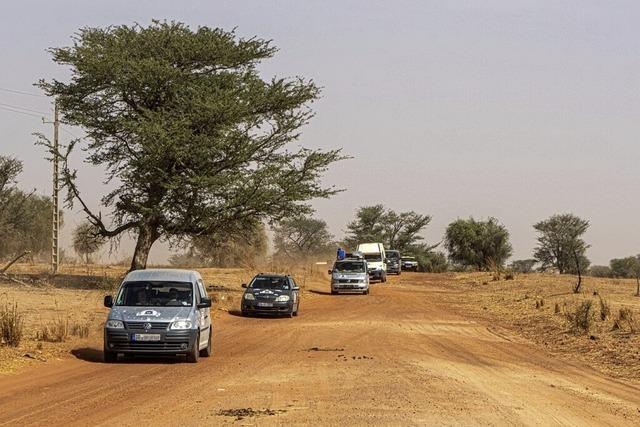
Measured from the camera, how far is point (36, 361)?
56.9 ft

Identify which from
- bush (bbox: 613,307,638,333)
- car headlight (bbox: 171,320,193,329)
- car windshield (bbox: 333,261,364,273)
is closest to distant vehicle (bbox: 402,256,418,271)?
car windshield (bbox: 333,261,364,273)

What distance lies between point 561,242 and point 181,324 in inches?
3498

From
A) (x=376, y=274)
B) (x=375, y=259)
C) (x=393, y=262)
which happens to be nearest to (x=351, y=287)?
(x=376, y=274)

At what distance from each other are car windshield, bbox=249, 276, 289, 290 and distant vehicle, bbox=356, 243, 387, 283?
29201mm

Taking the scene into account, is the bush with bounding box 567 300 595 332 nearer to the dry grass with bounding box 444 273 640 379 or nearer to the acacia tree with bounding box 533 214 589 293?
the dry grass with bounding box 444 273 640 379

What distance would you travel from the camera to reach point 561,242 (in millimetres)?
101062

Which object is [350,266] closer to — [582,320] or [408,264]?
[582,320]

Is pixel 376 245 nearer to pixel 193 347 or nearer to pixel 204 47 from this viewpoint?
pixel 204 47

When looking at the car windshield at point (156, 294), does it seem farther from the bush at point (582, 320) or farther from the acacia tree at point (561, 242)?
the acacia tree at point (561, 242)

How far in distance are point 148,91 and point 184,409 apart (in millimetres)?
31130

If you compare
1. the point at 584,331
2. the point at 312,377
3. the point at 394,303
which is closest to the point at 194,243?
the point at 394,303

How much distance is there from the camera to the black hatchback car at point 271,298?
32.4 meters

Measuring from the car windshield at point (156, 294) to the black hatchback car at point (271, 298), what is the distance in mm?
13580

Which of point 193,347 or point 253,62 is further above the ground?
point 253,62
